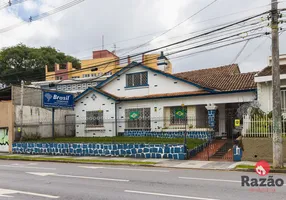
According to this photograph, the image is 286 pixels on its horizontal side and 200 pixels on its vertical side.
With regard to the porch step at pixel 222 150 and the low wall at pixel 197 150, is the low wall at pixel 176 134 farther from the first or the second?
the porch step at pixel 222 150

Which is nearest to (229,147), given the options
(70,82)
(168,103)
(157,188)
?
(168,103)

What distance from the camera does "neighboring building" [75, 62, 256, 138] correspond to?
2186cm

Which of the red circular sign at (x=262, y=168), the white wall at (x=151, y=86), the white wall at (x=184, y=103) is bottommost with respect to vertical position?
the red circular sign at (x=262, y=168)

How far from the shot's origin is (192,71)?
2862cm

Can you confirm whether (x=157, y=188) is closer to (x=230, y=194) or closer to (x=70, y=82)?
(x=230, y=194)

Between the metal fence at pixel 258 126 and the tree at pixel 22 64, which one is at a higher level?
the tree at pixel 22 64

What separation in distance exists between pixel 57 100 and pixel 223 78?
12794 mm

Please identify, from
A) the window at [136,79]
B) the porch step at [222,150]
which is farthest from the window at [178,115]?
the porch step at [222,150]

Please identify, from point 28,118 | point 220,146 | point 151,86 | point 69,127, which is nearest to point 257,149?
point 220,146

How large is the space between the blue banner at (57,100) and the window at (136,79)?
4.86 m

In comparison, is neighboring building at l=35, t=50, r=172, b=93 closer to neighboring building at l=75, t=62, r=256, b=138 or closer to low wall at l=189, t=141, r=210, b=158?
neighboring building at l=75, t=62, r=256, b=138

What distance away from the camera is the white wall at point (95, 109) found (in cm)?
2525

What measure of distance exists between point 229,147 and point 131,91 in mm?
9583

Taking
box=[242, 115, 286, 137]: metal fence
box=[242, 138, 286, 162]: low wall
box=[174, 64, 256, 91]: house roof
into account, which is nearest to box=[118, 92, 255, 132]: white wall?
box=[174, 64, 256, 91]: house roof
